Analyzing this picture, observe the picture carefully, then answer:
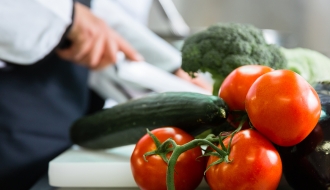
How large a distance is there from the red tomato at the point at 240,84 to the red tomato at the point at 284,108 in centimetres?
7

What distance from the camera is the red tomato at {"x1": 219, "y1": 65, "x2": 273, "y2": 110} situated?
44 cm

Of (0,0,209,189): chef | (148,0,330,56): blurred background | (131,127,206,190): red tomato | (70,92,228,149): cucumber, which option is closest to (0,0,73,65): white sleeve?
(0,0,209,189): chef

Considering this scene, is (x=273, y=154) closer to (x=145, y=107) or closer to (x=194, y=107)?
(x=194, y=107)

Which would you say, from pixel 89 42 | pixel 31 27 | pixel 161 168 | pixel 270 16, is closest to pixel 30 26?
pixel 31 27

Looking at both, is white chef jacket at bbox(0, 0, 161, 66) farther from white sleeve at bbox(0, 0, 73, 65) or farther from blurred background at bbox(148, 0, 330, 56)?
blurred background at bbox(148, 0, 330, 56)

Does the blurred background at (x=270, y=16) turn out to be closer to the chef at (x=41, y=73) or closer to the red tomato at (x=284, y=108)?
the chef at (x=41, y=73)

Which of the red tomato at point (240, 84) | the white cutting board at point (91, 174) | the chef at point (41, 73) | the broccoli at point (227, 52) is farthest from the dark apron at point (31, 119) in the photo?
the red tomato at point (240, 84)

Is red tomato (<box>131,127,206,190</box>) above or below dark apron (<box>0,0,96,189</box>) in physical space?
above

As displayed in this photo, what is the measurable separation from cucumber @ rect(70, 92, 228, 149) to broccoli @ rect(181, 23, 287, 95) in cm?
9

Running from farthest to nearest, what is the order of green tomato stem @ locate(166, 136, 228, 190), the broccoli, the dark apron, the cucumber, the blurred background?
the blurred background, the dark apron, the broccoli, the cucumber, green tomato stem @ locate(166, 136, 228, 190)

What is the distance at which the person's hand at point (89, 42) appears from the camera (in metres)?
0.74

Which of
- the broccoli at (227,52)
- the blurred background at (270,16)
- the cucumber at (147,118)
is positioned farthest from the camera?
the blurred background at (270,16)

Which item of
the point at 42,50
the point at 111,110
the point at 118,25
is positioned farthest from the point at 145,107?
the point at 118,25

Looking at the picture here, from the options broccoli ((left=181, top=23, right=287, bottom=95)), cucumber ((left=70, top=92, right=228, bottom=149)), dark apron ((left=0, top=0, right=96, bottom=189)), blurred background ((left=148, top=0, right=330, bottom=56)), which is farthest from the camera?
blurred background ((left=148, top=0, right=330, bottom=56))
